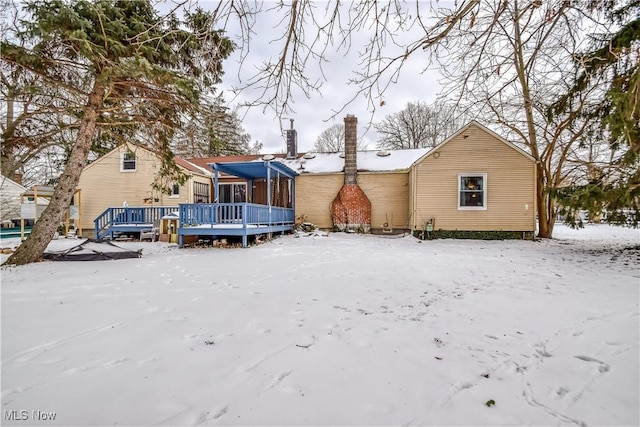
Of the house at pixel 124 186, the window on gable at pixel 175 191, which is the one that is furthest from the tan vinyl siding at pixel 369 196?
the window on gable at pixel 175 191

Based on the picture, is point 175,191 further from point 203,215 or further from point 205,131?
point 205,131

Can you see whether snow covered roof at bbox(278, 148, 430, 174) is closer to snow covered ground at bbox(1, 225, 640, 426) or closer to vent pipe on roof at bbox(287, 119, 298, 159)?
vent pipe on roof at bbox(287, 119, 298, 159)

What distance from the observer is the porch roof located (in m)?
10.9

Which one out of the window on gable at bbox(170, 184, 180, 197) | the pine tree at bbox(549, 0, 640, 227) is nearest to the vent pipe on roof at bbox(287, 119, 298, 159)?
the window on gable at bbox(170, 184, 180, 197)

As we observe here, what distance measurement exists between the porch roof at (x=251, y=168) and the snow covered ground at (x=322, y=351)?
6.44 metres

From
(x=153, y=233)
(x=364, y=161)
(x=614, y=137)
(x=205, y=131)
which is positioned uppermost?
(x=364, y=161)

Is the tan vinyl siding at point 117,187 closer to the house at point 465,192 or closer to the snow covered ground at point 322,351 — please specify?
the house at point 465,192

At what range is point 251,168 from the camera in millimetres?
11867

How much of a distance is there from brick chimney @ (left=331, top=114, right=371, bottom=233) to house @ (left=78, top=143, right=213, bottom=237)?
23.8 feet

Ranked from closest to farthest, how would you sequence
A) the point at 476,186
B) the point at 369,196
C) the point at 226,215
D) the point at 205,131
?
the point at 205,131 → the point at 226,215 → the point at 476,186 → the point at 369,196

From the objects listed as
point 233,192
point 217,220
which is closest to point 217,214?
point 217,220

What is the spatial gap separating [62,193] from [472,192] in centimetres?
1385

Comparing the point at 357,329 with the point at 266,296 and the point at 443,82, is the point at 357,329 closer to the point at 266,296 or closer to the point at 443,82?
the point at 266,296

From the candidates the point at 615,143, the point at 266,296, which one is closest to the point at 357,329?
the point at 266,296
